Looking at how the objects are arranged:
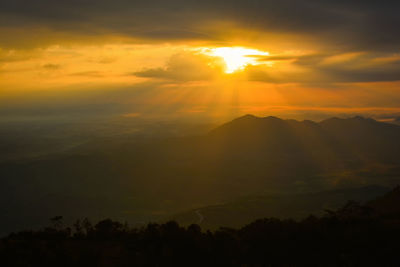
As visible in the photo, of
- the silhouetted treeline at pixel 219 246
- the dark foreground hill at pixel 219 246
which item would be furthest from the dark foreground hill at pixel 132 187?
the dark foreground hill at pixel 219 246

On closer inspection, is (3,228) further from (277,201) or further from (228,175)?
(228,175)

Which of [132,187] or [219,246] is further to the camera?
[132,187]

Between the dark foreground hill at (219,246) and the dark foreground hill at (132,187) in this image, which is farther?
the dark foreground hill at (132,187)

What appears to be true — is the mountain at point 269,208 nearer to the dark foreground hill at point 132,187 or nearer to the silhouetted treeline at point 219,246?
the dark foreground hill at point 132,187

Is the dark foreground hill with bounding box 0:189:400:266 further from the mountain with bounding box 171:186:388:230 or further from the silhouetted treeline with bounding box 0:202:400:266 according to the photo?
the mountain with bounding box 171:186:388:230

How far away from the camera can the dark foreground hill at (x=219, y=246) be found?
24.9 m

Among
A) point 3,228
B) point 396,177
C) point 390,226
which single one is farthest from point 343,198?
point 3,228

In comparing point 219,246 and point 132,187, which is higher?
point 219,246

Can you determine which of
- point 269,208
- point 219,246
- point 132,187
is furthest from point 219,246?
point 132,187

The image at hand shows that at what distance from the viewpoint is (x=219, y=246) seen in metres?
27.8

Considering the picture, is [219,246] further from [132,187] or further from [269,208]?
[132,187]

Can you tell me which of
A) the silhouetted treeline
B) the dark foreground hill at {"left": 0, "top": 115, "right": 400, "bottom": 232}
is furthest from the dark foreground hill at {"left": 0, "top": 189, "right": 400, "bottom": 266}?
the dark foreground hill at {"left": 0, "top": 115, "right": 400, "bottom": 232}

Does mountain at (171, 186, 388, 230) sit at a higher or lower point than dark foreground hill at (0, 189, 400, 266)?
lower

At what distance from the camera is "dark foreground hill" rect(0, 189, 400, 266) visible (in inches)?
979
